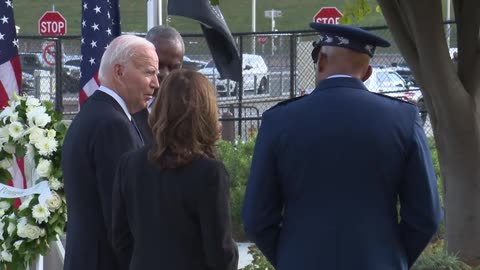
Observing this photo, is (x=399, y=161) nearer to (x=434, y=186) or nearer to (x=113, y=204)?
(x=434, y=186)

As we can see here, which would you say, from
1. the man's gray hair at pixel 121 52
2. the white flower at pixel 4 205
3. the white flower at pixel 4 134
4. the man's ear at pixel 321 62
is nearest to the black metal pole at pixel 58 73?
the white flower at pixel 4 205

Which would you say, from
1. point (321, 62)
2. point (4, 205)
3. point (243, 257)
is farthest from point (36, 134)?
point (243, 257)

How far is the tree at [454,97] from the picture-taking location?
680 centimetres

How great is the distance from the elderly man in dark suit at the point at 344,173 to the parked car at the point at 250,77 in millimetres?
11530

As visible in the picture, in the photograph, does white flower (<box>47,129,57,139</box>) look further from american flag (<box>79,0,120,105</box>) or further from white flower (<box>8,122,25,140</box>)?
american flag (<box>79,0,120,105</box>)

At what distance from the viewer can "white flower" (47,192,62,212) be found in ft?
18.8

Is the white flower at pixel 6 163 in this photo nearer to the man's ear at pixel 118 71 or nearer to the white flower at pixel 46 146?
the white flower at pixel 46 146

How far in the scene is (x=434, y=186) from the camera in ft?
12.5

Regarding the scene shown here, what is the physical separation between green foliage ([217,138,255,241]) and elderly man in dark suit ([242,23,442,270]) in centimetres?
559

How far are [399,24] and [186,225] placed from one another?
3712 millimetres

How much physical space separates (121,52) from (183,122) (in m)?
0.78

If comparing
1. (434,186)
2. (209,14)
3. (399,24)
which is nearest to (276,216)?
(434,186)

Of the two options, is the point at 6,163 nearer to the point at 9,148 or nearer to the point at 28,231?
the point at 9,148

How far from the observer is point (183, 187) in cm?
383
